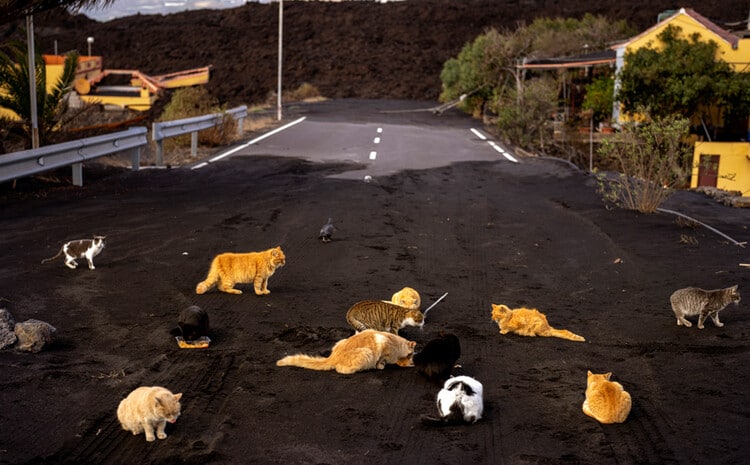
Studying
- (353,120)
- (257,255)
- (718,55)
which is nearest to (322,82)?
(353,120)

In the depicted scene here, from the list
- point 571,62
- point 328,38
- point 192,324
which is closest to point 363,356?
point 192,324

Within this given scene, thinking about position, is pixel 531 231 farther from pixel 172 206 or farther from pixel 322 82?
pixel 322 82

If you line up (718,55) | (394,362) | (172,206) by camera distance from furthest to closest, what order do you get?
(718,55)
(172,206)
(394,362)

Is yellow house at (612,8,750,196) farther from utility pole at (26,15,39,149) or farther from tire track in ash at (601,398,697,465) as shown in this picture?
tire track in ash at (601,398,697,465)

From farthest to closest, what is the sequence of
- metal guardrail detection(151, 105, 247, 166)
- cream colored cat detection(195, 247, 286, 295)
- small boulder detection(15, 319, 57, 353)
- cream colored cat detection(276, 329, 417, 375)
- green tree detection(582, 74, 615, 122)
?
green tree detection(582, 74, 615, 122), metal guardrail detection(151, 105, 247, 166), cream colored cat detection(195, 247, 286, 295), small boulder detection(15, 319, 57, 353), cream colored cat detection(276, 329, 417, 375)

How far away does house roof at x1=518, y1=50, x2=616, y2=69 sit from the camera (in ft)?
118

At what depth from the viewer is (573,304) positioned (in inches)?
337

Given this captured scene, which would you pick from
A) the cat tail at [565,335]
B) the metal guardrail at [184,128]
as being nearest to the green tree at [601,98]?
the metal guardrail at [184,128]

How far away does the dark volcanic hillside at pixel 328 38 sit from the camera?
75125 millimetres

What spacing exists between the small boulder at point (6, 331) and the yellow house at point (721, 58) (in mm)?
22880

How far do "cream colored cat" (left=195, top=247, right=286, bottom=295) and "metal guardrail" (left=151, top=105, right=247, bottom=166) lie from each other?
444 inches

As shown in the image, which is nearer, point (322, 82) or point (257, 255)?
point (257, 255)

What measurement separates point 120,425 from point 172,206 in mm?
8691

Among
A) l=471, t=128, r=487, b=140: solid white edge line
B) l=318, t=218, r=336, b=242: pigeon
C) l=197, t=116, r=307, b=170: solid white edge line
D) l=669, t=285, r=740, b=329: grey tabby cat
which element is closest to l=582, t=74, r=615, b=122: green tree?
l=471, t=128, r=487, b=140: solid white edge line
